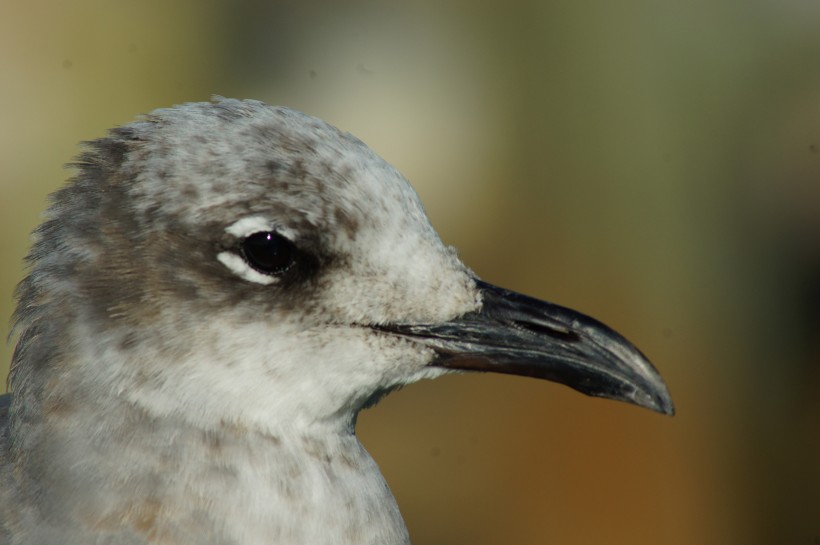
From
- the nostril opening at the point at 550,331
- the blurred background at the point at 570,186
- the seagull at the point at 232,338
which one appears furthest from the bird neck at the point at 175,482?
the blurred background at the point at 570,186

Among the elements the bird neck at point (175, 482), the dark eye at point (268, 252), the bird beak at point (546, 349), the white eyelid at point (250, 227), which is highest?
the white eyelid at point (250, 227)

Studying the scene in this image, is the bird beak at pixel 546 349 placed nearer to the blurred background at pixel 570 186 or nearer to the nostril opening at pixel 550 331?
the nostril opening at pixel 550 331

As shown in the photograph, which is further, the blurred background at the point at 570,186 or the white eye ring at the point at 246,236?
the blurred background at the point at 570,186

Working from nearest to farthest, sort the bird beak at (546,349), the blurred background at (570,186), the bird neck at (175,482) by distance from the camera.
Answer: the bird neck at (175,482) → the bird beak at (546,349) → the blurred background at (570,186)

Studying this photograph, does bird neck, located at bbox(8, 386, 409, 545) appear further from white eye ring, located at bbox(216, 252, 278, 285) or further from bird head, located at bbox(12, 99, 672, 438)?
white eye ring, located at bbox(216, 252, 278, 285)

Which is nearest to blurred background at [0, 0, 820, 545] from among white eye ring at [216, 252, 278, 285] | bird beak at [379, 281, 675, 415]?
bird beak at [379, 281, 675, 415]

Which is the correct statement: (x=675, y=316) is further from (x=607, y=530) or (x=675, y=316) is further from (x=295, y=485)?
(x=295, y=485)
